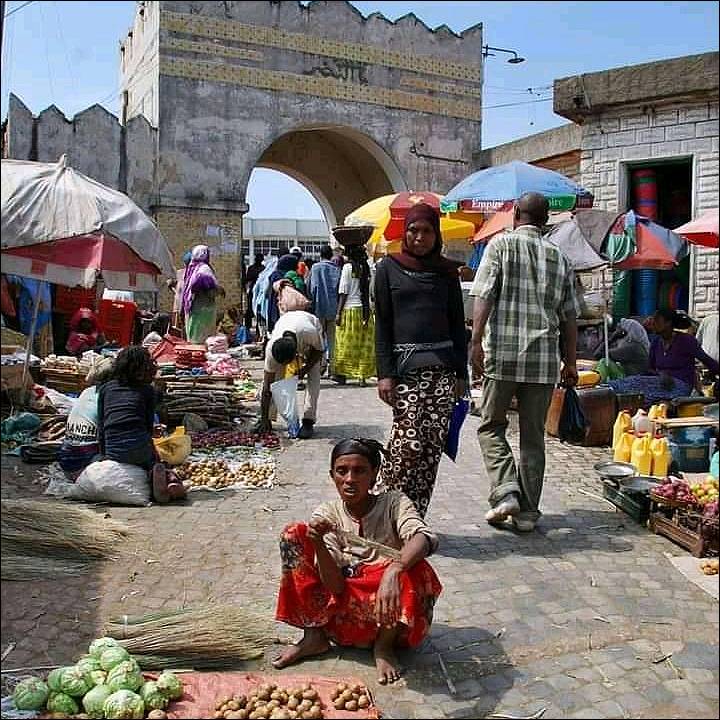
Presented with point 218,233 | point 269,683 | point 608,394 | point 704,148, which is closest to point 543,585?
point 269,683

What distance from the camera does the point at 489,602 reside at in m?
3.82

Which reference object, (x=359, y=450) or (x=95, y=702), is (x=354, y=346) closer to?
(x=359, y=450)

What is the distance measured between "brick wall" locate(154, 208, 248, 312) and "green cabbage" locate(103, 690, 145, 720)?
14.5m

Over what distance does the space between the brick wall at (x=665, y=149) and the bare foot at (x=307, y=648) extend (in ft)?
27.8

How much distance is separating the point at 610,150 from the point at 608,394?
224 inches

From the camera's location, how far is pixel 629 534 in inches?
192

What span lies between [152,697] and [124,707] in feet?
0.35

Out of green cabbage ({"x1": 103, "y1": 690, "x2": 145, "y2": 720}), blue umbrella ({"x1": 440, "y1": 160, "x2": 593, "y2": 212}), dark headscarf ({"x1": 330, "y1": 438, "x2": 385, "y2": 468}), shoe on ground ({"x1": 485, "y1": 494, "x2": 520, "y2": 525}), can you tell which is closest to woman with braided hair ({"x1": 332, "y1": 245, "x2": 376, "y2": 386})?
blue umbrella ({"x1": 440, "y1": 160, "x2": 593, "y2": 212})

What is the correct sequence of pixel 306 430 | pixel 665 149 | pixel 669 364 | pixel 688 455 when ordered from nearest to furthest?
pixel 688 455 < pixel 306 430 < pixel 669 364 < pixel 665 149

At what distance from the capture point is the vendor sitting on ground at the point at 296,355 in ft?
24.4

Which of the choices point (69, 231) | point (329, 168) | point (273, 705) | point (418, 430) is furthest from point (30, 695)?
point (329, 168)

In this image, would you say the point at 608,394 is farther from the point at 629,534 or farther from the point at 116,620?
the point at 116,620

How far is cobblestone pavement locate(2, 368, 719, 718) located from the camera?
9.71 feet

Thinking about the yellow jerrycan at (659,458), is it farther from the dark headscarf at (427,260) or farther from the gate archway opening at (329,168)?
the gate archway opening at (329,168)
